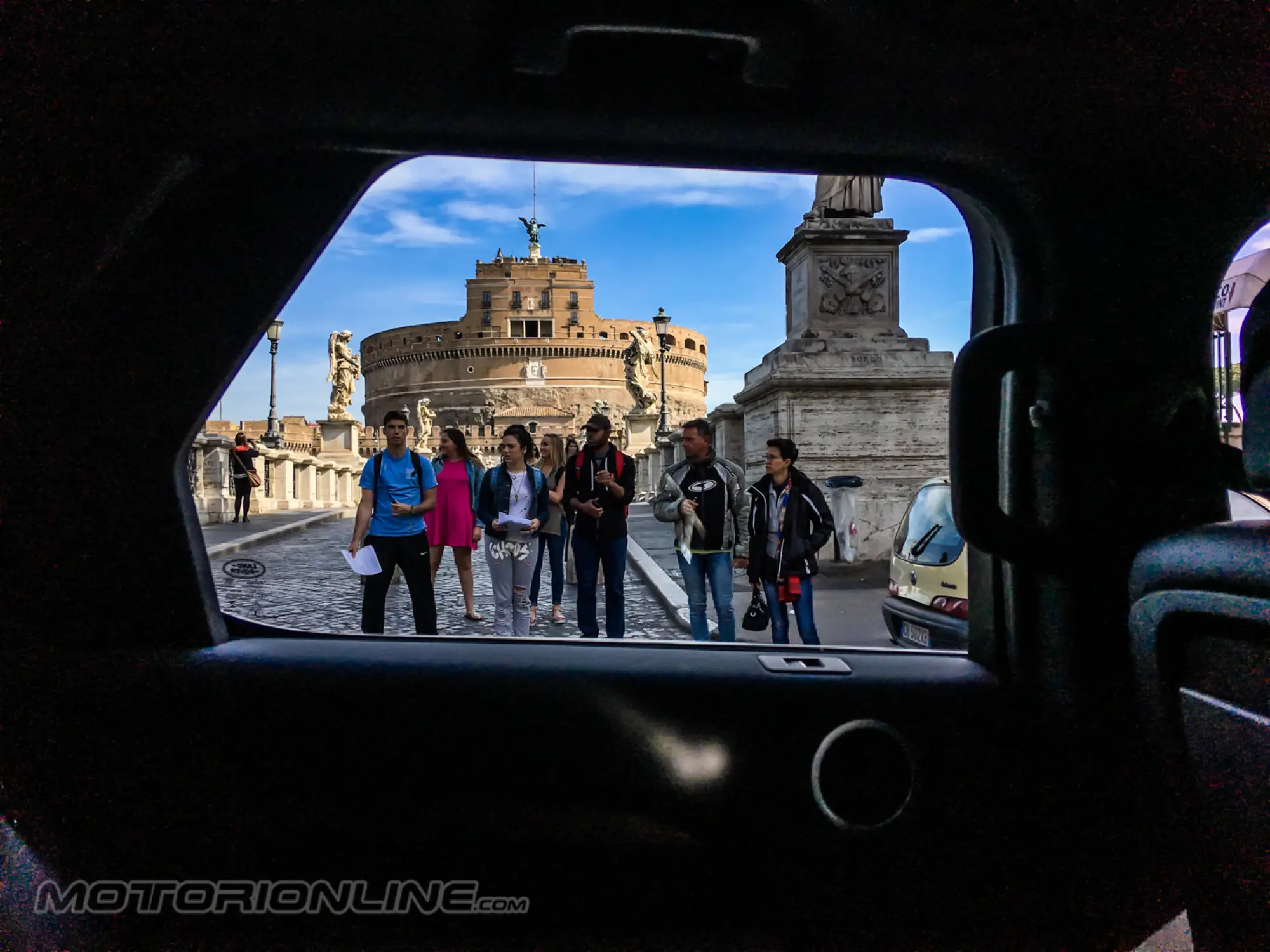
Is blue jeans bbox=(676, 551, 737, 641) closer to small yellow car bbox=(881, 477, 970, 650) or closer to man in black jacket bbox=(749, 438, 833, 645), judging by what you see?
man in black jacket bbox=(749, 438, 833, 645)

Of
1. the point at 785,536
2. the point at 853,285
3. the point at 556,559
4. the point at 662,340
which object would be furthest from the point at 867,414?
the point at 662,340

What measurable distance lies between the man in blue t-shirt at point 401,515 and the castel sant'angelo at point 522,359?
65.3m

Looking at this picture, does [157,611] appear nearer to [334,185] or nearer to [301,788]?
[301,788]

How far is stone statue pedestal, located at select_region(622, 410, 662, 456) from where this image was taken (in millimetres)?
39062

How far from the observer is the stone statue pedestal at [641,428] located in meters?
39.1

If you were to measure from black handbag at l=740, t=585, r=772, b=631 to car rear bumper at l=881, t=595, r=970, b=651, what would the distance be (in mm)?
758

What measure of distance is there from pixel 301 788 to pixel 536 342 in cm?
8004

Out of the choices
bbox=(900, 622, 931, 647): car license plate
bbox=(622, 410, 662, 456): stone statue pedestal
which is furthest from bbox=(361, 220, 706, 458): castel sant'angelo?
bbox=(900, 622, 931, 647): car license plate

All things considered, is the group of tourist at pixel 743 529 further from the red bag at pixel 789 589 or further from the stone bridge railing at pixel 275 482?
the stone bridge railing at pixel 275 482

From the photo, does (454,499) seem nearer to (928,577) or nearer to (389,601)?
(389,601)

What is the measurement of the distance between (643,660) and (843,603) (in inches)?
257

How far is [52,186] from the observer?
54.8 inches

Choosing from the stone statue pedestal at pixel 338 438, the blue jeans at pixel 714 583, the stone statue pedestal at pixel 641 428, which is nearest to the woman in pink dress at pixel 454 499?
the blue jeans at pixel 714 583

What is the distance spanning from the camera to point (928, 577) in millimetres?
5246
